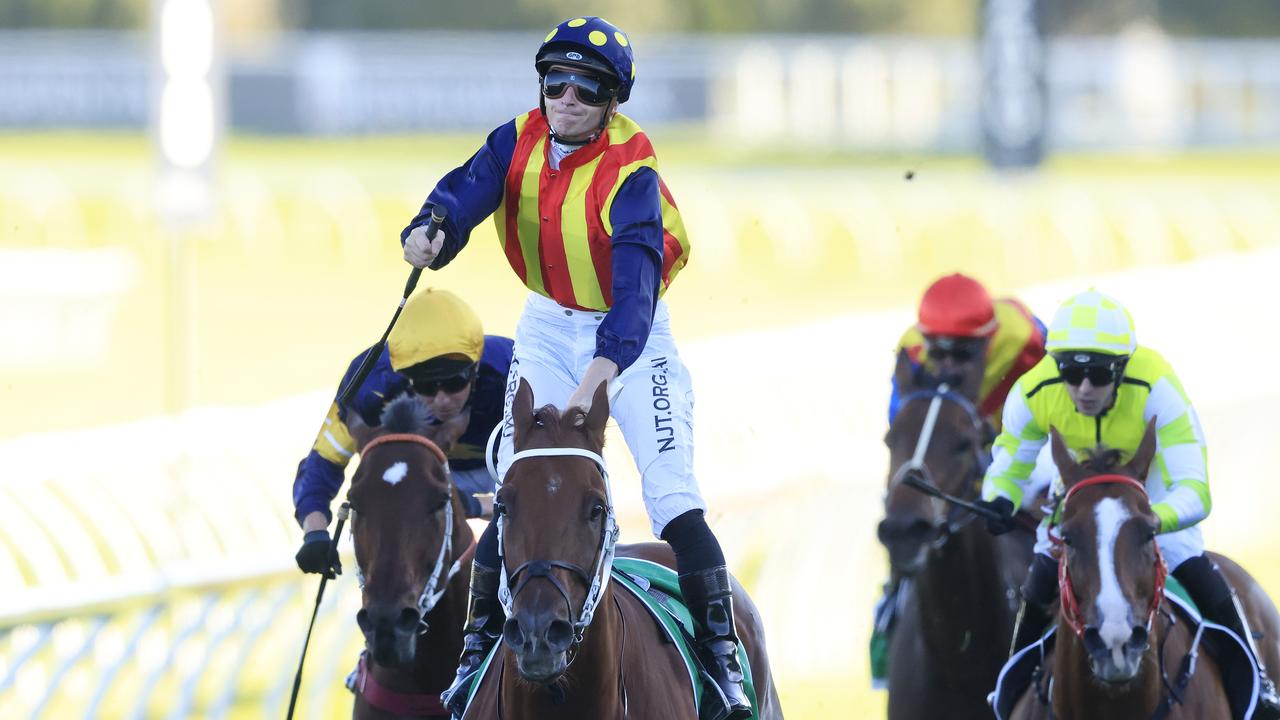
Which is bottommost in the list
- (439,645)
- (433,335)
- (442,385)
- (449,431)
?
(439,645)

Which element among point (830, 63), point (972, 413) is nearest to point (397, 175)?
point (830, 63)

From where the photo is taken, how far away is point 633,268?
159 inches

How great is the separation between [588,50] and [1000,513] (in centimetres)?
214

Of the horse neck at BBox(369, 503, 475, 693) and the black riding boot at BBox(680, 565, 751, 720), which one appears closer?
the black riding boot at BBox(680, 565, 751, 720)

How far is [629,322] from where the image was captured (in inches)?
155

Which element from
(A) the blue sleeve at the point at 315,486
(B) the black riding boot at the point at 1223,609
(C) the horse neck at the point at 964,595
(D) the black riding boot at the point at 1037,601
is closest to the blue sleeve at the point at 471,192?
(A) the blue sleeve at the point at 315,486

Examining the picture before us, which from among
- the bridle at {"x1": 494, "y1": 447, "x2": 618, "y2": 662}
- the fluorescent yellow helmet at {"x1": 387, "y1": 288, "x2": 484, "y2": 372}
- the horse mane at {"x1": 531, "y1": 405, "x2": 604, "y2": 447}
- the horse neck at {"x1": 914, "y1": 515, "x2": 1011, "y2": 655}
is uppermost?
the fluorescent yellow helmet at {"x1": 387, "y1": 288, "x2": 484, "y2": 372}

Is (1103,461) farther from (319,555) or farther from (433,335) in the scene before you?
(319,555)

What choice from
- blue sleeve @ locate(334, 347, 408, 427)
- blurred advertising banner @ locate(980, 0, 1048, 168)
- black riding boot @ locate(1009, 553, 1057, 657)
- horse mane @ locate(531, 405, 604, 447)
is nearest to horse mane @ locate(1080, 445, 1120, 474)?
black riding boot @ locate(1009, 553, 1057, 657)

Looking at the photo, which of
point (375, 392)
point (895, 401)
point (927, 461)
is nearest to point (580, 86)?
point (375, 392)

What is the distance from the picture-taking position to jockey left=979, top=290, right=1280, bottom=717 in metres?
5.01

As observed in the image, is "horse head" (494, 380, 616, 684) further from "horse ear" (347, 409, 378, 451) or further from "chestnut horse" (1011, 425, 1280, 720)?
"chestnut horse" (1011, 425, 1280, 720)

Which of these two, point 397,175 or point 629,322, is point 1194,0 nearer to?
point 397,175

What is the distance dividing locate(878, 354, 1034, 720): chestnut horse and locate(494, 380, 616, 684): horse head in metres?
2.44
